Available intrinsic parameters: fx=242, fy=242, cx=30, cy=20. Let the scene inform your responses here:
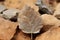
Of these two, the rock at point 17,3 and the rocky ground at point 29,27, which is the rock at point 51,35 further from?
the rock at point 17,3

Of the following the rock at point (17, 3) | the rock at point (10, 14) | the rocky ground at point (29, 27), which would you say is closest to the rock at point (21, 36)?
the rocky ground at point (29, 27)

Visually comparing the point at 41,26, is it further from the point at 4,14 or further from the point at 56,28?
the point at 4,14

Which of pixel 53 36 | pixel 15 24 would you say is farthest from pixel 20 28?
pixel 53 36

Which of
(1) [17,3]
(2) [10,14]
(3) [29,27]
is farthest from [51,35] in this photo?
(1) [17,3]

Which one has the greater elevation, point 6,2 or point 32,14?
point 32,14

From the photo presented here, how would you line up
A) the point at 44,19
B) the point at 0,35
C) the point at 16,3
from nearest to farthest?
the point at 0,35 < the point at 44,19 < the point at 16,3

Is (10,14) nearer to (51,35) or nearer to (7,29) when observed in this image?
(7,29)

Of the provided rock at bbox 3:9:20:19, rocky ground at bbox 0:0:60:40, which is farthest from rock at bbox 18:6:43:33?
rock at bbox 3:9:20:19
